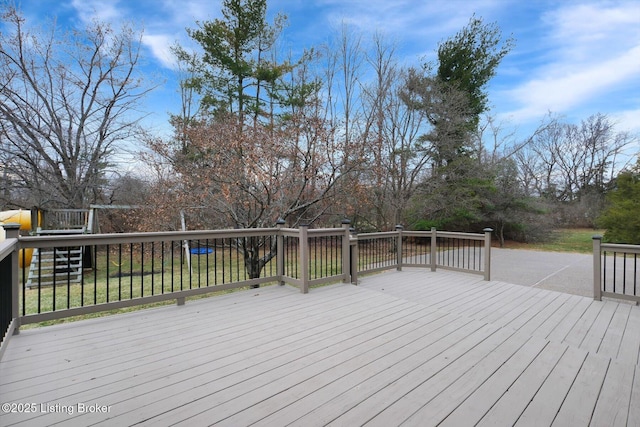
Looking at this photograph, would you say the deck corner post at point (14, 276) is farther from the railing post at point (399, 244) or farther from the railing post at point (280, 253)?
the railing post at point (399, 244)

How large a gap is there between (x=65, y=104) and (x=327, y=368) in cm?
1195

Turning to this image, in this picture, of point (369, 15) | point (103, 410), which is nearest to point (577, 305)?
point (103, 410)

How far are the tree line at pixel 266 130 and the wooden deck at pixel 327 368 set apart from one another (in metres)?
3.19

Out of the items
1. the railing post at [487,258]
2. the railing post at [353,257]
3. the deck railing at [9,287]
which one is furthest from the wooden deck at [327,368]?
the railing post at [487,258]

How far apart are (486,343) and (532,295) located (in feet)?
8.38

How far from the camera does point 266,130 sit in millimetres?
6336

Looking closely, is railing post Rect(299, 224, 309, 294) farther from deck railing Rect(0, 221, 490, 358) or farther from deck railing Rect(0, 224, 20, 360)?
deck railing Rect(0, 224, 20, 360)

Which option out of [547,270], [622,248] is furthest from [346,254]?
[547,270]

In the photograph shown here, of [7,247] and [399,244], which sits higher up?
[7,247]

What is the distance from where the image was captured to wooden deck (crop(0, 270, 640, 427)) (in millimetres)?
1646

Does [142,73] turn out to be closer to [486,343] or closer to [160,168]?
[160,168]

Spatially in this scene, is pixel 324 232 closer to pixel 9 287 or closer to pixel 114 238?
pixel 114 238

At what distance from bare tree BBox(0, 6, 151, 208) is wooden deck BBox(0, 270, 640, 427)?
9.34m

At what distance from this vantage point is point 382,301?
3.74 m
